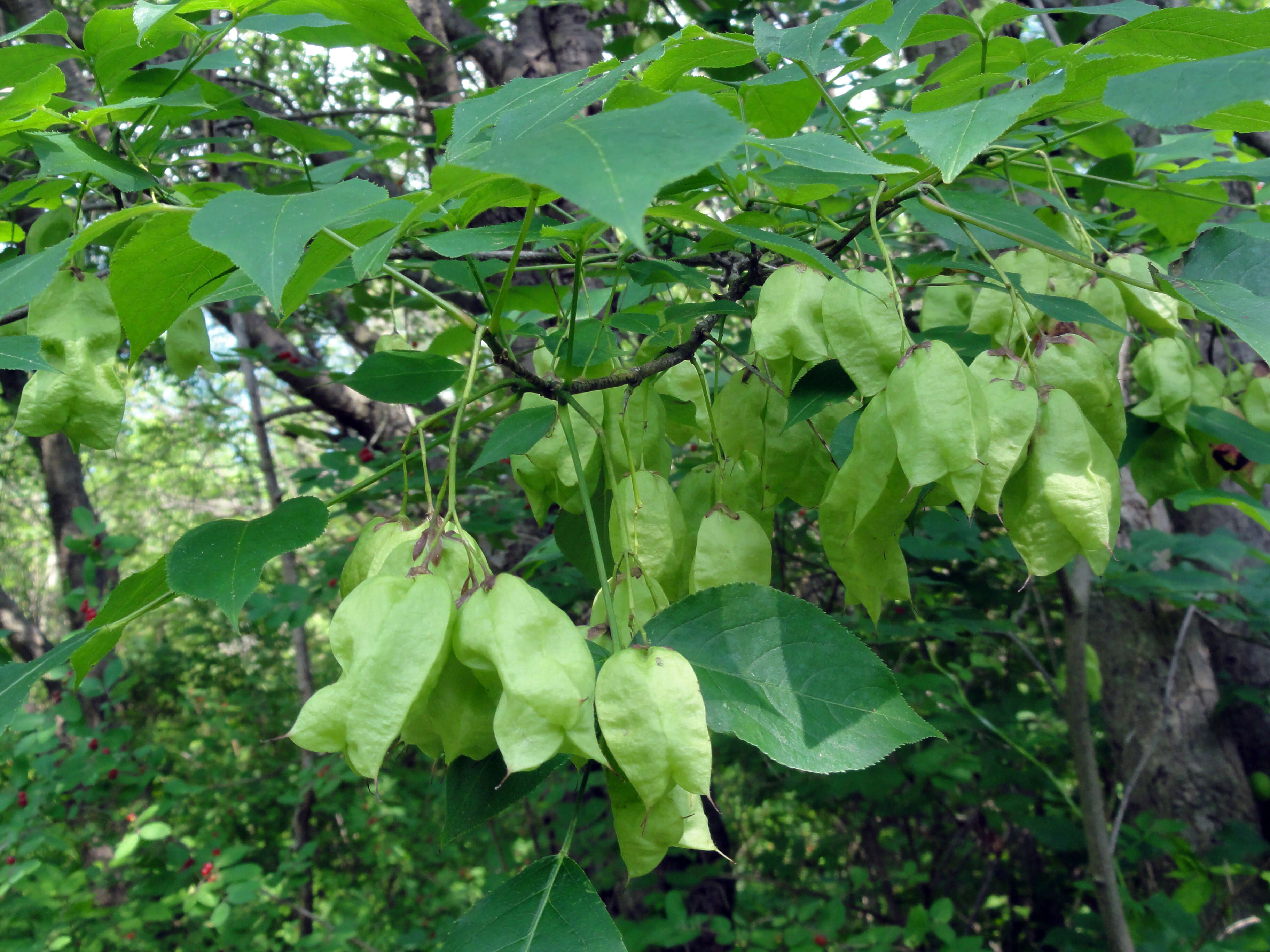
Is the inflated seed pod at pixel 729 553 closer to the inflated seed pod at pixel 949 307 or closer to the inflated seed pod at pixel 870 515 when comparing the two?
the inflated seed pod at pixel 870 515

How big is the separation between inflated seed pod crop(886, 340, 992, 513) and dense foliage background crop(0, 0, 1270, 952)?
175 mm

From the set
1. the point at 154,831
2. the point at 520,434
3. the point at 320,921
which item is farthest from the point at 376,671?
the point at 320,921

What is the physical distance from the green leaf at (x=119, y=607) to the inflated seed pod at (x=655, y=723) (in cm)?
49

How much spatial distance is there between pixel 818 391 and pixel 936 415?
208 millimetres

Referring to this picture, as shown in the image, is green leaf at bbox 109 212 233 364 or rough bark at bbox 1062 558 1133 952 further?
rough bark at bbox 1062 558 1133 952

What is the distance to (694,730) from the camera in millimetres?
617

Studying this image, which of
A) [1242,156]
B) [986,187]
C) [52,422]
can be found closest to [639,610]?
[52,422]

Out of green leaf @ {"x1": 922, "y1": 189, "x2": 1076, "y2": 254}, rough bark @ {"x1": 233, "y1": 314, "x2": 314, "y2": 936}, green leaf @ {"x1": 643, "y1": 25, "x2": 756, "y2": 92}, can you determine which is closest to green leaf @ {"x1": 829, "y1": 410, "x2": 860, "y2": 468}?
green leaf @ {"x1": 922, "y1": 189, "x2": 1076, "y2": 254}

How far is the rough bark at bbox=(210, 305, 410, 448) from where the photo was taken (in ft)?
10.3

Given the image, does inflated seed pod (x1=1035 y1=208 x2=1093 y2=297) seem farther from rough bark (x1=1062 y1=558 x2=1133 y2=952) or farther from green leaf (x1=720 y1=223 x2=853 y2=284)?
rough bark (x1=1062 y1=558 x2=1133 y2=952)

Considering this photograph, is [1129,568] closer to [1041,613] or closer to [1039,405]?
[1041,613]

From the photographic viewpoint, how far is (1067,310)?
0.91m

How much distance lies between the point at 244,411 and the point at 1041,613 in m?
5.68

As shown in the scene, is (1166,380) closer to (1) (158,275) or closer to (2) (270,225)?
(2) (270,225)
